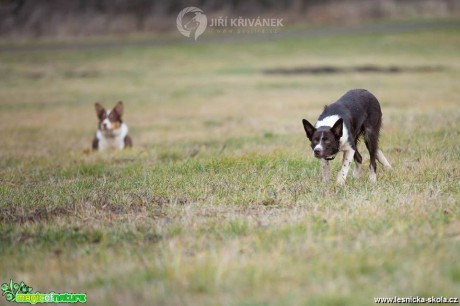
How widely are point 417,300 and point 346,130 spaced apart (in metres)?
4.67

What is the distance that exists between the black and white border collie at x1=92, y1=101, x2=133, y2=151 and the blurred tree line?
146 ft

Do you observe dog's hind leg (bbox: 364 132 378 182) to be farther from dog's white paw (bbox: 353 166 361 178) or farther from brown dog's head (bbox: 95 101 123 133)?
brown dog's head (bbox: 95 101 123 133)

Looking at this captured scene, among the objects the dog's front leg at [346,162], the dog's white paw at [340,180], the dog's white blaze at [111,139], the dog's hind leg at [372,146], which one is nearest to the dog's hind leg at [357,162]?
the dog's hind leg at [372,146]

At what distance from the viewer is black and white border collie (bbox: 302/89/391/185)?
8969mm

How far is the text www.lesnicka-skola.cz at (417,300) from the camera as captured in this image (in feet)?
15.5

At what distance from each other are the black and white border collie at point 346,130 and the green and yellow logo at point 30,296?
14.8 ft

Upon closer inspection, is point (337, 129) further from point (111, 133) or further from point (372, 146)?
point (111, 133)

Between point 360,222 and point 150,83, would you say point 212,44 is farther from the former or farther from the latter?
point 360,222

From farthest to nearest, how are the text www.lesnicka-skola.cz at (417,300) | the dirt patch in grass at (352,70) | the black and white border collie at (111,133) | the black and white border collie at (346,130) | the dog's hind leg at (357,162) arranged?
the dirt patch in grass at (352,70) < the black and white border collie at (111,133) < the dog's hind leg at (357,162) < the black and white border collie at (346,130) < the text www.lesnicka-skola.cz at (417,300)

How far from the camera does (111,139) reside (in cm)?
1576

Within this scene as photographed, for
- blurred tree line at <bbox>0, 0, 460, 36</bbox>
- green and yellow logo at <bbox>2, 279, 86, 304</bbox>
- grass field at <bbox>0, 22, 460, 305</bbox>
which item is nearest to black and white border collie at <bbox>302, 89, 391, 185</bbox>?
grass field at <bbox>0, 22, 460, 305</bbox>

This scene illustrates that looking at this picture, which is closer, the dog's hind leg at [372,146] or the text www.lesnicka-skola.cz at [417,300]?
the text www.lesnicka-skola.cz at [417,300]

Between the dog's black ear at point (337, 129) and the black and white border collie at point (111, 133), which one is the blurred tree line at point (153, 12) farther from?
the dog's black ear at point (337, 129)

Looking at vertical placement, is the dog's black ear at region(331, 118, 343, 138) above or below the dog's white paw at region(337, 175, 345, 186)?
above
